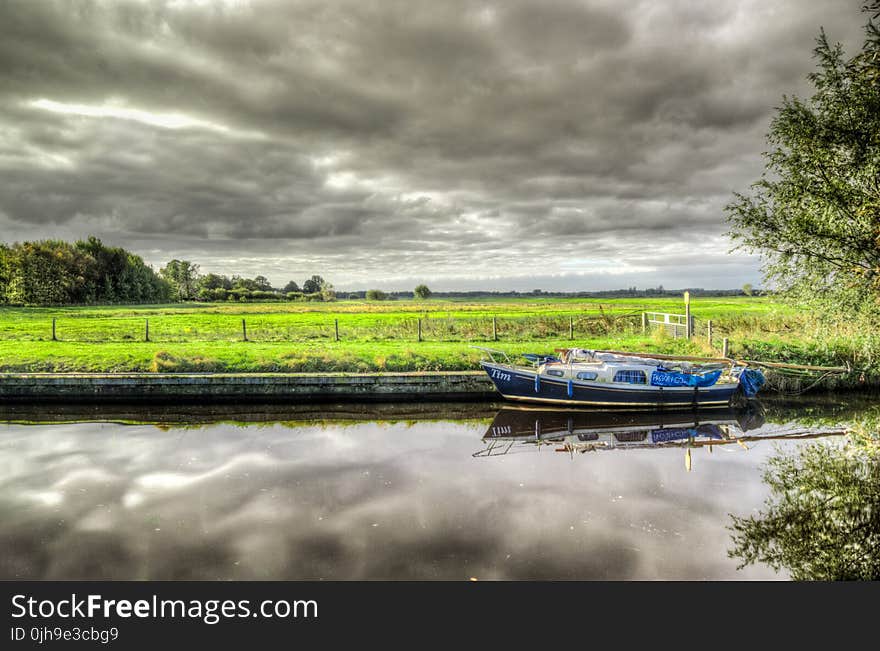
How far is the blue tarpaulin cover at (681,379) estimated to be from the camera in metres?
18.0

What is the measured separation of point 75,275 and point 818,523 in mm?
103202

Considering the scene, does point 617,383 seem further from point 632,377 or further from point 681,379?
point 681,379

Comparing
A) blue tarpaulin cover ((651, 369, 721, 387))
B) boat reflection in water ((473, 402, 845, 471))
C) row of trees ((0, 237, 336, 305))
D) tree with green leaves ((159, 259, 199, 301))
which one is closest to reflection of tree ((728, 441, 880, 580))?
boat reflection in water ((473, 402, 845, 471))

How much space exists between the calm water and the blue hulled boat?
1.27 m

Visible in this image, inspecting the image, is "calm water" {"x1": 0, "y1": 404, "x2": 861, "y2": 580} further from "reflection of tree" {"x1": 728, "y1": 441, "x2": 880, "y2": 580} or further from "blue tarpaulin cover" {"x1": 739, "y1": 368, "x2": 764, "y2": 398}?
"blue tarpaulin cover" {"x1": 739, "y1": 368, "x2": 764, "y2": 398}

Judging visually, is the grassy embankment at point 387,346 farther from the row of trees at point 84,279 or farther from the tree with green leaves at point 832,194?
the row of trees at point 84,279

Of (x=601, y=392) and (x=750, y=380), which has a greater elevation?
(x=750, y=380)

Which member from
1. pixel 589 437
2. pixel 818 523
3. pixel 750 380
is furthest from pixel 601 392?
pixel 818 523

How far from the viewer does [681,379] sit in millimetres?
18141

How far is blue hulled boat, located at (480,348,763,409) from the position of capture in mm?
17969

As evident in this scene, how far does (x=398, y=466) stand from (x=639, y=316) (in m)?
30.5

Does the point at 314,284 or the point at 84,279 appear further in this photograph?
the point at 314,284
